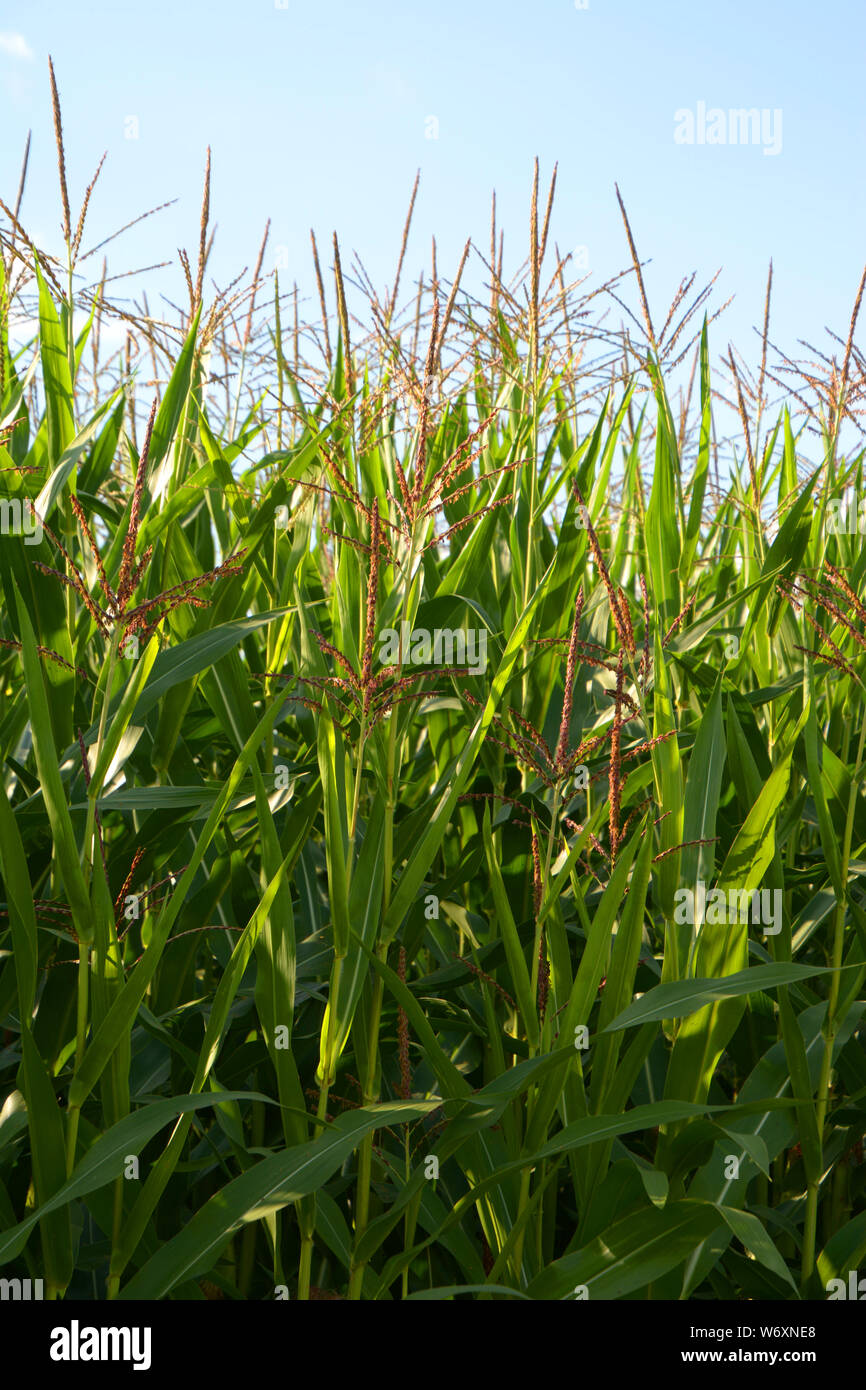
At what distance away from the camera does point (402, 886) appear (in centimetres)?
162

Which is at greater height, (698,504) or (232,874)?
(698,504)

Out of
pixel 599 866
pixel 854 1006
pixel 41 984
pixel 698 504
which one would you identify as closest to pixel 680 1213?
pixel 854 1006

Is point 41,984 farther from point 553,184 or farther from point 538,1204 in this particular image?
point 553,184

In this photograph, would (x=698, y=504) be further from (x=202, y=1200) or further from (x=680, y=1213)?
(x=202, y=1200)

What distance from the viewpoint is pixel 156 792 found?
1683mm

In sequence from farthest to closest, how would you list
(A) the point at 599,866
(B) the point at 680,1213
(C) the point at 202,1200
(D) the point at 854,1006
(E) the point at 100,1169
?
(A) the point at 599,866
(C) the point at 202,1200
(D) the point at 854,1006
(B) the point at 680,1213
(E) the point at 100,1169

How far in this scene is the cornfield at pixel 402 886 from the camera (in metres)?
1.45

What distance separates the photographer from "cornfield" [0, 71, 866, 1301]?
1453mm

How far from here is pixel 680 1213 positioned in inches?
57.9
